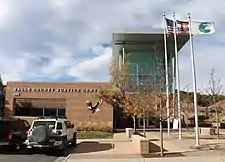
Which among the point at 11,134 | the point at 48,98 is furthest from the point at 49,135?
the point at 48,98

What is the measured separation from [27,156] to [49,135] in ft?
4.84

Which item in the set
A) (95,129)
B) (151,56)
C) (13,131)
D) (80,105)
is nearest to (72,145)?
(13,131)

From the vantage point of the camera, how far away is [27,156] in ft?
64.2

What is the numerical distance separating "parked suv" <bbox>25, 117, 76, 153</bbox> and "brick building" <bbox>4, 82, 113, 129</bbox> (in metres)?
23.1

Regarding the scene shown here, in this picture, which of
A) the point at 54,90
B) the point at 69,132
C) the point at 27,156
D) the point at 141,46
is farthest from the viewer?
the point at 141,46

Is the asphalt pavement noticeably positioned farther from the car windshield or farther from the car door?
the car windshield

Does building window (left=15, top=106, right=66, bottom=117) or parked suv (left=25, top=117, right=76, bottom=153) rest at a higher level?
building window (left=15, top=106, right=66, bottom=117)

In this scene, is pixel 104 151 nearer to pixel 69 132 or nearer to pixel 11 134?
pixel 69 132

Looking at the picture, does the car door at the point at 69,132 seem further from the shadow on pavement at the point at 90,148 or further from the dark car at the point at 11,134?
the dark car at the point at 11,134

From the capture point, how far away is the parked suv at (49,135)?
19922mm

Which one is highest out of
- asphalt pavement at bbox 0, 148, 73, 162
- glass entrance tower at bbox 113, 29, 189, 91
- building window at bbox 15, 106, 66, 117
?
glass entrance tower at bbox 113, 29, 189, 91

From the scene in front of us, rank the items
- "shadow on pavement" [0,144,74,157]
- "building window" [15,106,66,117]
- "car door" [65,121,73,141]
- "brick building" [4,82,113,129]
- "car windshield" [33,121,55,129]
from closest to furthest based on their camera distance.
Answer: "shadow on pavement" [0,144,74,157] → "car windshield" [33,121,55,129] → "car door" [65,121,73,141] → "brick building" [4,82,113,129] → "building window" [15,106,66,117]

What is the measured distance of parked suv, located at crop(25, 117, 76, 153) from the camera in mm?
19922

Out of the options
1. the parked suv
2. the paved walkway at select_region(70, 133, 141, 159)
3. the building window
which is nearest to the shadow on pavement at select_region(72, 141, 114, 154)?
the paved walkway at select_region(70, 133, 141, 159)
